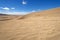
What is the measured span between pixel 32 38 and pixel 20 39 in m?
0.25

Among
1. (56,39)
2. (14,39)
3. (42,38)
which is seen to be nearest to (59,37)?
(56,39)

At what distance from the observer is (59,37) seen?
203 cm

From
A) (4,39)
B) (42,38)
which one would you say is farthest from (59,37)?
(4,39)

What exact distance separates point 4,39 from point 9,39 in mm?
126

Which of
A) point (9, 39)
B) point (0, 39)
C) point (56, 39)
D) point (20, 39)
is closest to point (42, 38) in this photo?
Answer: point (56, 39)

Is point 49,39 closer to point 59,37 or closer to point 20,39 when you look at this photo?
point 59,37

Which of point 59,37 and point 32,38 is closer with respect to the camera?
point 59,37

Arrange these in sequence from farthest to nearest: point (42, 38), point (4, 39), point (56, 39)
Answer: point (4, 39), point (42, 38), point (56, 39)

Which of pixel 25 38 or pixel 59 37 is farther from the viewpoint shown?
pixel 25 38

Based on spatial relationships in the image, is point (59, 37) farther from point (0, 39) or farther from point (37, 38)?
point (0, 39)

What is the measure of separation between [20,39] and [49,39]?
1.94ft

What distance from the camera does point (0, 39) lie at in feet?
7.54

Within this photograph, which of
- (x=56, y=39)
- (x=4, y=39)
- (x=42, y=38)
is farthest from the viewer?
(x=4, y=39)

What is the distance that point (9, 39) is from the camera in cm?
224
